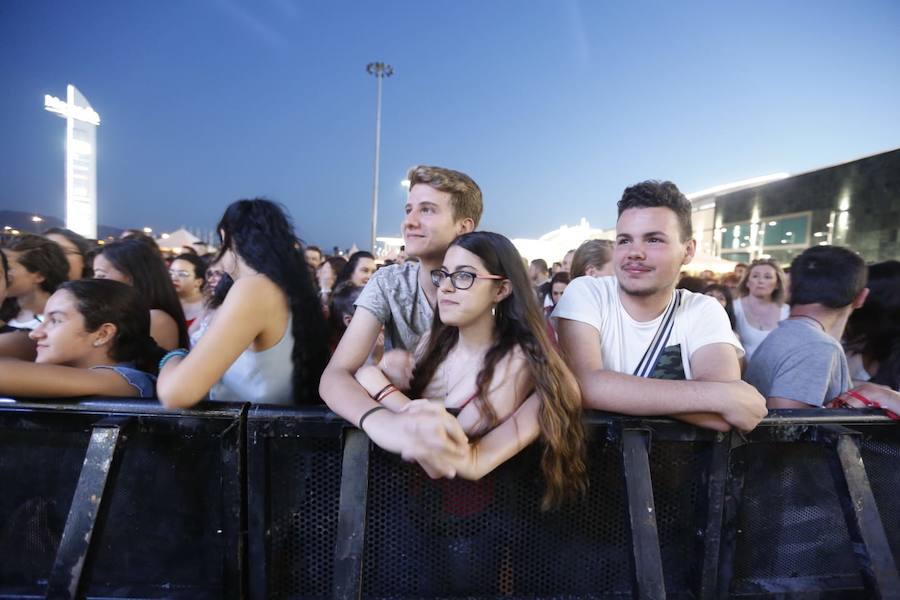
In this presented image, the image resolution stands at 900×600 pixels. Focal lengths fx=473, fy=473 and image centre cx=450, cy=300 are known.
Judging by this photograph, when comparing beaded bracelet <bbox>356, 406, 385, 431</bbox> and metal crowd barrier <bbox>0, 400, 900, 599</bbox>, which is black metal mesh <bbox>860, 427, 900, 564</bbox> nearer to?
metal crowd barrier <bbox>0, 400, 900, 599</bbox>

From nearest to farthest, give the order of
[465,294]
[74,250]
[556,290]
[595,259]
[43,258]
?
[465,294] < [43,258] < [595,259] < [74,250] < [556,290]

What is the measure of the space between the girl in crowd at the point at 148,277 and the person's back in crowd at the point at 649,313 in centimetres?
260

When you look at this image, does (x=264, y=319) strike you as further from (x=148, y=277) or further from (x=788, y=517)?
(x=788, y=517)

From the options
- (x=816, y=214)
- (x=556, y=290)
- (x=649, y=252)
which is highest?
(x=816, y=214)

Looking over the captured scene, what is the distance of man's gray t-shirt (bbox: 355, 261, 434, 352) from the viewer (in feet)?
7.14

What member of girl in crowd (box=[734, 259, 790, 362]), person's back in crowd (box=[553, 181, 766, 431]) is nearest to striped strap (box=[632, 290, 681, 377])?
person's back in crowd (box=[553, 181, 766, 431])

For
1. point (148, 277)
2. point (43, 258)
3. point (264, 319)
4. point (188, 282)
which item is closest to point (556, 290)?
point (188, 282)

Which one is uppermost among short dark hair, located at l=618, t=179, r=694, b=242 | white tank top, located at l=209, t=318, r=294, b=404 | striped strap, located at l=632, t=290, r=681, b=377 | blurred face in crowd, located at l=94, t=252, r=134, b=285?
short dark hair, located at l=618, t=179, r=694, b=242

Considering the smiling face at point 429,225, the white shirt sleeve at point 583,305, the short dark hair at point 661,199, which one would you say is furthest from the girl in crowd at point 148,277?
the short dark hair at point 661,199

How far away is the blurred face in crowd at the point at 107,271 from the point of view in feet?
10.6

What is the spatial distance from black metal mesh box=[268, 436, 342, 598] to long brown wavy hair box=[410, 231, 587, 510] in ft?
1.58

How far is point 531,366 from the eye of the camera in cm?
162

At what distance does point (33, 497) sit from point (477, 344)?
60.2 inches

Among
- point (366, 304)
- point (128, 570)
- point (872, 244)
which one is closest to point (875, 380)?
point (366, 304)
